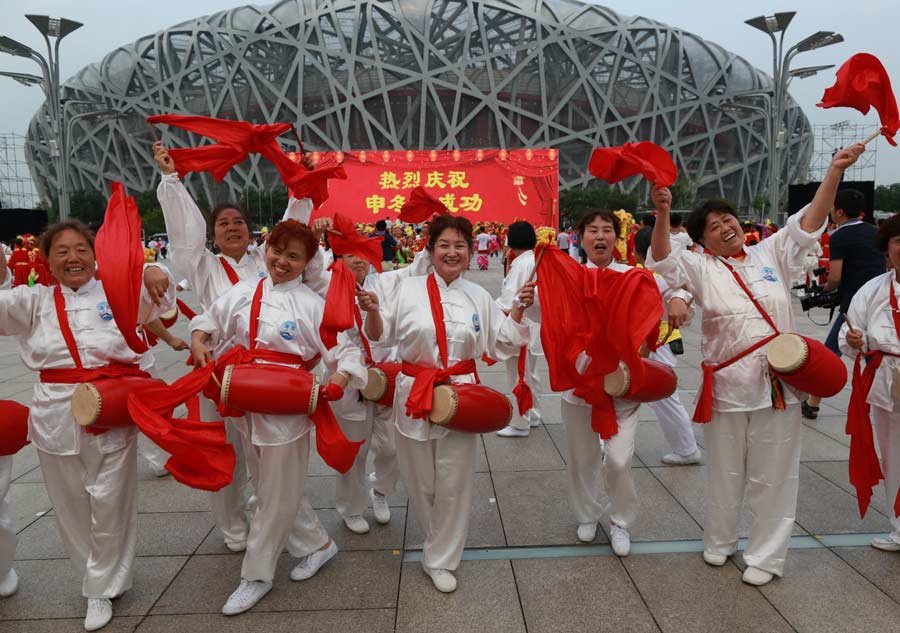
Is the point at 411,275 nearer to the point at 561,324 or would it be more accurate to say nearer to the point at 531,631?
the point at 561,324

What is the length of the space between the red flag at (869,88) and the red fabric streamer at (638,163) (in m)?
0.80

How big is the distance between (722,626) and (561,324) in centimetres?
141

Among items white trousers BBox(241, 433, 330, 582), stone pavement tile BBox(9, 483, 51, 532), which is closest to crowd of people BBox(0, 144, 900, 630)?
white trousers BBox(241, 433, 330, 582)

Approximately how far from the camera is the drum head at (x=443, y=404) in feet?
8.64

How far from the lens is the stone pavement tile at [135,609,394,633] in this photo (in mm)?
2510

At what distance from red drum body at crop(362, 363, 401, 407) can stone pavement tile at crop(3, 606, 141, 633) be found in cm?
139

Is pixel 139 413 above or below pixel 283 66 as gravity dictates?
below

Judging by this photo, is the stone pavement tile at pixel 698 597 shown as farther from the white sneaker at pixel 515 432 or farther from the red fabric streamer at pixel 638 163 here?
the white sneaker at pixel 515 432

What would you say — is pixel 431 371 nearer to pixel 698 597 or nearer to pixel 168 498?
pixel 698 597

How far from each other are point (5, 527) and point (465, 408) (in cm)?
214

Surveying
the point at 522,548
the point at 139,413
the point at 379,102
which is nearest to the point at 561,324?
the point at 522,548

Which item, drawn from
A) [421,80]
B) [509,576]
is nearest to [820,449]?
[509,576]

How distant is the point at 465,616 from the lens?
2578 mm

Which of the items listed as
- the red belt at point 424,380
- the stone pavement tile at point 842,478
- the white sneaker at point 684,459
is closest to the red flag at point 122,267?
the red belt at point 424,380
